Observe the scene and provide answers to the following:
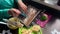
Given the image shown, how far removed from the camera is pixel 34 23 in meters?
1.30

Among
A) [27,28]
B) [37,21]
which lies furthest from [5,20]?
[37,21]

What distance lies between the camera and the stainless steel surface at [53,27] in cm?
133

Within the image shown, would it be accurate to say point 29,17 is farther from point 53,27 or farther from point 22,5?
point 53,27

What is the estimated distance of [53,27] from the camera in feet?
4.45

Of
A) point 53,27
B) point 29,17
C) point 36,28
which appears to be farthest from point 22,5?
point 53,27

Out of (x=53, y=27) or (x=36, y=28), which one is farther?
(x=53, y=27)

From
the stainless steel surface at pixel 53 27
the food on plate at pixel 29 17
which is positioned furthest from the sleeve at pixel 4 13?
the stainless steel surface at pixel 53 27

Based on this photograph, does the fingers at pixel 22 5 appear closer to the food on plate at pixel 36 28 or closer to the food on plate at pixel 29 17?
the food on plate at pixel 29 17

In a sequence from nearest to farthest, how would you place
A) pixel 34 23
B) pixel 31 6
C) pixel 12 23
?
pixel 12 23, pixel 34 23, pixel 31 6

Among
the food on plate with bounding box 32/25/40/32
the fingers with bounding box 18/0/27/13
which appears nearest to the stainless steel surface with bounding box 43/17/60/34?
the food on plate with bounding box 32/25/40/32

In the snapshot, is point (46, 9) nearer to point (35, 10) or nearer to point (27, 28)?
point (35, 10)

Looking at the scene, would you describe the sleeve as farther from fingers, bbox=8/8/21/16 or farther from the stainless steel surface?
the stainless steel surface

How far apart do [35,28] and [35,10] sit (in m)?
0.20

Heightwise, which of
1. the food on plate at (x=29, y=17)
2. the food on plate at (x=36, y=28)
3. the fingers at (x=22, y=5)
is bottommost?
the food on plate at (x=36, y=28)
